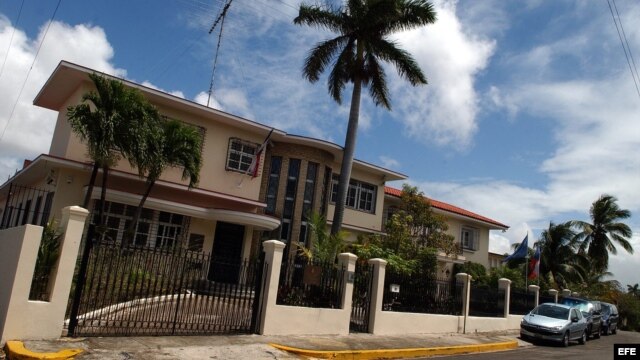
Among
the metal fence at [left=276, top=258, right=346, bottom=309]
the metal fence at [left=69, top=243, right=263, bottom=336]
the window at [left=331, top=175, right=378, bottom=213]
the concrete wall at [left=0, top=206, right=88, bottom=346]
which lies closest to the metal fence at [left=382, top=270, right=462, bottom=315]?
the metal fence at [left=276, top=258, right=346, bottom=309]

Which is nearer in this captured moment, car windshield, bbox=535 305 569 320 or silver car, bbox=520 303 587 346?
silver car, bbox=520 303 587 346

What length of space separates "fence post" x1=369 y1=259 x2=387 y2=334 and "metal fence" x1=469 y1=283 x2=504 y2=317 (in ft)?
18.6

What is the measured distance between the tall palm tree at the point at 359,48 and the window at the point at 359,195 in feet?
21.1

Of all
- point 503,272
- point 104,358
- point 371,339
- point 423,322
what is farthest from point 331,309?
point 503,272

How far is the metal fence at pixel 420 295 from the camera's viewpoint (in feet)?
51.6

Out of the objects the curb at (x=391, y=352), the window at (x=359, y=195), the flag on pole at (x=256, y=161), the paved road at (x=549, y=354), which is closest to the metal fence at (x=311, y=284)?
the curb at (x=391, y=352)

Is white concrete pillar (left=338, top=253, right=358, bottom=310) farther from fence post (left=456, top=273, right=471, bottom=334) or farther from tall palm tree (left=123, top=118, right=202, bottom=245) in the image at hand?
tall palm tree (left=123, top=118, right=202, bottom=245)

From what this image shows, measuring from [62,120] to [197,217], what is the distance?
22.0 ft

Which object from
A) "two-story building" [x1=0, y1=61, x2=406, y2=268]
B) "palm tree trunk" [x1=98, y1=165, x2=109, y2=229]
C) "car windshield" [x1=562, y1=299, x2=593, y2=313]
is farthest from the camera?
"car windshield" [x1=562, y1=299, x2=593, y2=313]

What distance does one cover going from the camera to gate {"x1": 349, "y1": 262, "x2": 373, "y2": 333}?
1489 centimetres

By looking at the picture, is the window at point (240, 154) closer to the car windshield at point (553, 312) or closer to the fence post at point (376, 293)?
the fence post at point (376, 293)

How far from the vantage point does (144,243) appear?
19.9 m

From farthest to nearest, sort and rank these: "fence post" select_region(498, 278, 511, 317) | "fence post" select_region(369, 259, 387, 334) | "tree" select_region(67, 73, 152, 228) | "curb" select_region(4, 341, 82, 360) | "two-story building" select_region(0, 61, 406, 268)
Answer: "fence post" select_region(498, 278, 511, 317) → "two-story building" select_region(0, 61, 406, 268) → "tree" select_region(67, 73, 152, 228) → "fence post" select_region(369, 259, 387, 334) → "curb" select_region(4, 341, 82, 360)

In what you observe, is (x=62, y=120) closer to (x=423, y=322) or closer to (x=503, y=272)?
(x=423, y=322)
